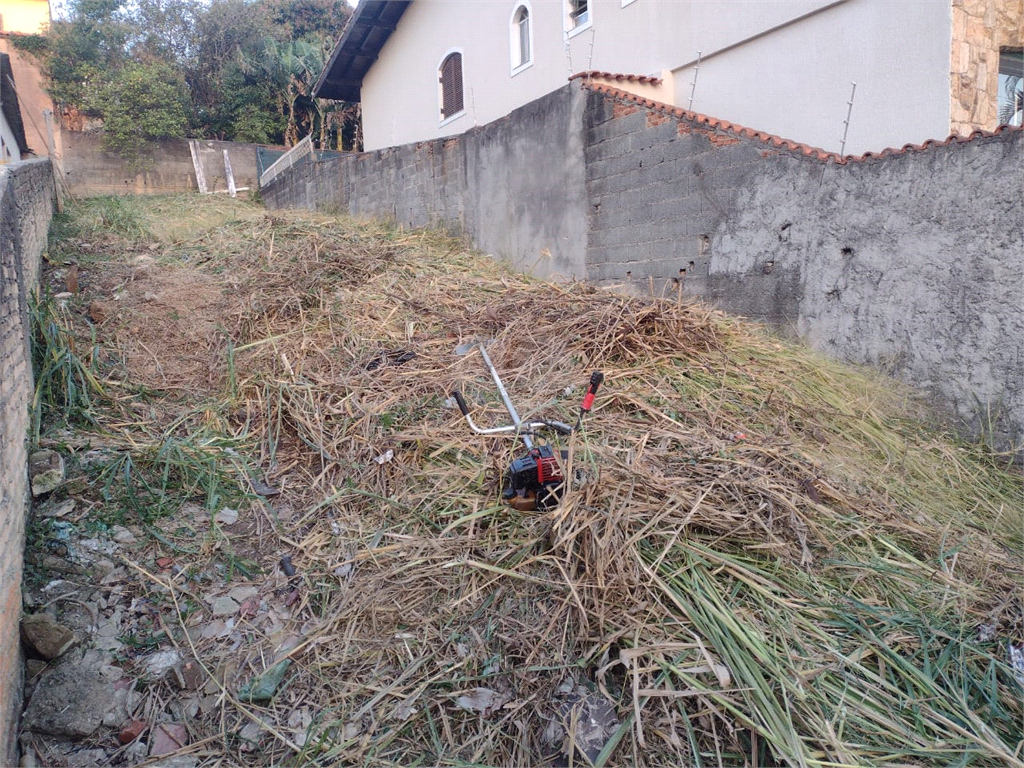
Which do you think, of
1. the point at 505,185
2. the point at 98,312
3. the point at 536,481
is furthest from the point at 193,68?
the point at 536,481

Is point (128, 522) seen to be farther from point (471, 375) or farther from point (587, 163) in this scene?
point (587, 163)

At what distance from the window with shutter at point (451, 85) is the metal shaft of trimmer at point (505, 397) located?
32.9 ft

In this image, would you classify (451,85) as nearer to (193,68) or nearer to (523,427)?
(193,68)

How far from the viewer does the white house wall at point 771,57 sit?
542 cm

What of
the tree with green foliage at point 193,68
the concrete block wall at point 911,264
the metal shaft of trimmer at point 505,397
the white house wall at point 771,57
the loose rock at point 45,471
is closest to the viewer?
the loose rock at point 45,471

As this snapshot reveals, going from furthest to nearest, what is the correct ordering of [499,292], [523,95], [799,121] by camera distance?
[523,95], [799,121], [499,292]

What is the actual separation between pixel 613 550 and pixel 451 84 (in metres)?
12.6

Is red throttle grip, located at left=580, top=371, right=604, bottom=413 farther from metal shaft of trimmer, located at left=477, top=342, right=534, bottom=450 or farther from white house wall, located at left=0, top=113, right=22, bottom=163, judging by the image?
white house wall, located at left=0, top=113, right=22, bottom=163

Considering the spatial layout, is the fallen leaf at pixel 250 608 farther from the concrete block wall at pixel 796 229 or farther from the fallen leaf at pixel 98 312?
the concrete block wall at pixel 796 229

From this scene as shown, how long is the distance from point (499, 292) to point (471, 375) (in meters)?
1.89

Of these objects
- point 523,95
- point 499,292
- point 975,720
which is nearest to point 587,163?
point 499,292

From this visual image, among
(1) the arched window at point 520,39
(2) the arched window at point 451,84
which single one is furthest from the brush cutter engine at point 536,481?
(2) the arched window at point 451,84

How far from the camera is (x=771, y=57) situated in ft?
21.8

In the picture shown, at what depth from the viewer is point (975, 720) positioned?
2.07 m
